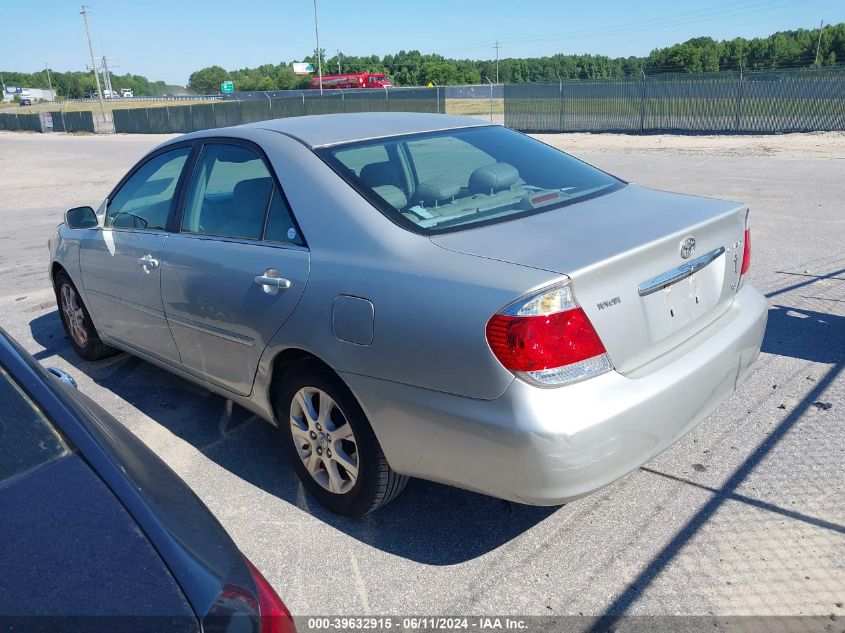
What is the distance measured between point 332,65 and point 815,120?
10138 cm

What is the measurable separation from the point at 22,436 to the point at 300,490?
1718 millimetres

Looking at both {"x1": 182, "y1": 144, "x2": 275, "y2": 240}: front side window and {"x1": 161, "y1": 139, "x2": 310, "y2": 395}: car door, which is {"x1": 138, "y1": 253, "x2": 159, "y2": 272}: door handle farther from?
{"x1": 182, "y1": 144, "x2": 275, "y2": 240}: front side window

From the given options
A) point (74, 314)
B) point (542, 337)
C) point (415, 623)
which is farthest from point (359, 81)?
point (415, 623)

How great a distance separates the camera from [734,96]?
86.4 ft

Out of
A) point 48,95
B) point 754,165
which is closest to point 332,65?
point 48,95

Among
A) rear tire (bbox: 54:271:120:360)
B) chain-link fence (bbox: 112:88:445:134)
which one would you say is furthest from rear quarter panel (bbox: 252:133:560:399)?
chain-link fence (bbox: 112:88:445:134)

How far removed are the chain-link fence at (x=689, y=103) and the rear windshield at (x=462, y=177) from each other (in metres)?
25.0

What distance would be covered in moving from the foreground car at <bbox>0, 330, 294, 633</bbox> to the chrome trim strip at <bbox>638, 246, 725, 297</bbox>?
5.55 feet

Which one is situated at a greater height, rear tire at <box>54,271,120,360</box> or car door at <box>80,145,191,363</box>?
car door at <box>80,145,191,363</box>

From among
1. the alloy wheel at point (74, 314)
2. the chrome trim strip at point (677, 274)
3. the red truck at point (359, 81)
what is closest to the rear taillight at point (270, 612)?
the chrome trim strip at point (677, 274)

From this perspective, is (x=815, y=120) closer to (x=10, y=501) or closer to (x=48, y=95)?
(x=10, y=501)

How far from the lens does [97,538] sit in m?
1.63

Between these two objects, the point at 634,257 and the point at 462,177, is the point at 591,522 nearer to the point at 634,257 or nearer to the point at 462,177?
the point at 634,257

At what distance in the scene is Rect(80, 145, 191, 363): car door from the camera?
4027 millimetres
